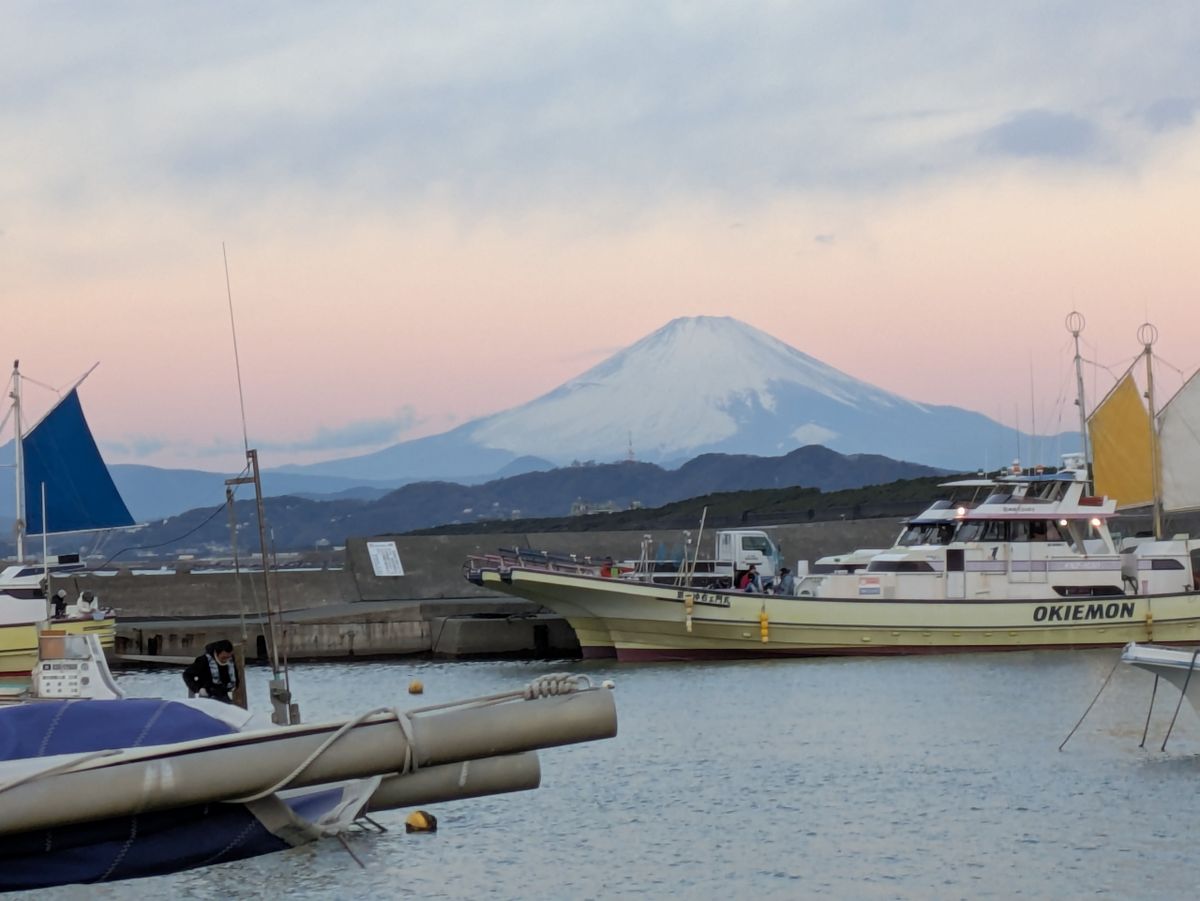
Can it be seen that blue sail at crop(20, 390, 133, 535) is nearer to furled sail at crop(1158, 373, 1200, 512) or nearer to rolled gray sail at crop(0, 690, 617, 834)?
furled sail at crop(1158, 373, 1200, 512)

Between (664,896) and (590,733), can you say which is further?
(664,896)

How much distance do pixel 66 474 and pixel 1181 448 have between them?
2990 centimetres

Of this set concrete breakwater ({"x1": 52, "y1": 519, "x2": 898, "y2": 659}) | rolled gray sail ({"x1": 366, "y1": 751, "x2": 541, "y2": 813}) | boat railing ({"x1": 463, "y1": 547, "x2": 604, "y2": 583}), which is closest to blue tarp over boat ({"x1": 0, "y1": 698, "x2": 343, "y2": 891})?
rolled gray sail ({"x1": 366, "y1": 751, "x2": 541, "y2": 813})

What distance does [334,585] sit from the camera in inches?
1810

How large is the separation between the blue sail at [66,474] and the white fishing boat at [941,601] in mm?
16799

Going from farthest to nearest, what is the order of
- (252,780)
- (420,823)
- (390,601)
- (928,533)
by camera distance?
(390,601) → (928,533) → (420,823) → (252,780)

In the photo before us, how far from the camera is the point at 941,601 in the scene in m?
37.0

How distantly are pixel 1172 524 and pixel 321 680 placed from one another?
29.3 meters

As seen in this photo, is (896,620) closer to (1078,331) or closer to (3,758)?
(1078,331)

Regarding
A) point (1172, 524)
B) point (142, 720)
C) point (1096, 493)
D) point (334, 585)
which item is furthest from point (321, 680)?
point (1172, 524)

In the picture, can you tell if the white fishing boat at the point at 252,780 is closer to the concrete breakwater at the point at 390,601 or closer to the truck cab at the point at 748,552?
the concrete breakwater at the point at 390,601

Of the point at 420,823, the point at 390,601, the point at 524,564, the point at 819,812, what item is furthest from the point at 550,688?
the point at 390,601

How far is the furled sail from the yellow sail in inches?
20.6

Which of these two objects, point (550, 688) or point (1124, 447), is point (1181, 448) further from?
point (550, 688)
